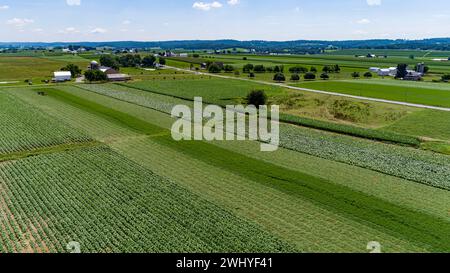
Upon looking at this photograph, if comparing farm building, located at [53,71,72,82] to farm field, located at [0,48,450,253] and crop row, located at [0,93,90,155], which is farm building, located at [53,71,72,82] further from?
farm field, located at [0,48,450,253]

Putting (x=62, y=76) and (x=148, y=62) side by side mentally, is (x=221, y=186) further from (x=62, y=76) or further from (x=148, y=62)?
(x=148, y=62)

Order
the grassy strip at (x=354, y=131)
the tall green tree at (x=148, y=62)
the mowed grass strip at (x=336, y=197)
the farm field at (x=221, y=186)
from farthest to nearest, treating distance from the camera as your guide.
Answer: the tall green tree at (x=148, y=62), the grassy strip at (x=354, y=131), the mowed grass strip at (x=336, y=197), the farm field at (x=221, y=186)

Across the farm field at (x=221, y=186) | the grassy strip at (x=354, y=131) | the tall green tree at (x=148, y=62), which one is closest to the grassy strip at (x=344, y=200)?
the farm field at (x=221, y=186)

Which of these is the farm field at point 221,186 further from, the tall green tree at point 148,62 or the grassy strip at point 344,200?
the tall green tree at point 148,62

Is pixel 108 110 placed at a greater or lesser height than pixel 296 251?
greater

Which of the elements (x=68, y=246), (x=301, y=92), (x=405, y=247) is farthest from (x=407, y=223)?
(x=301, y=92)

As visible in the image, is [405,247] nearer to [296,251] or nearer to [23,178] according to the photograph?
[296,251]

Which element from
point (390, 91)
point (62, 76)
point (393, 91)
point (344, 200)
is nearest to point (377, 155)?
point (344, 200)
